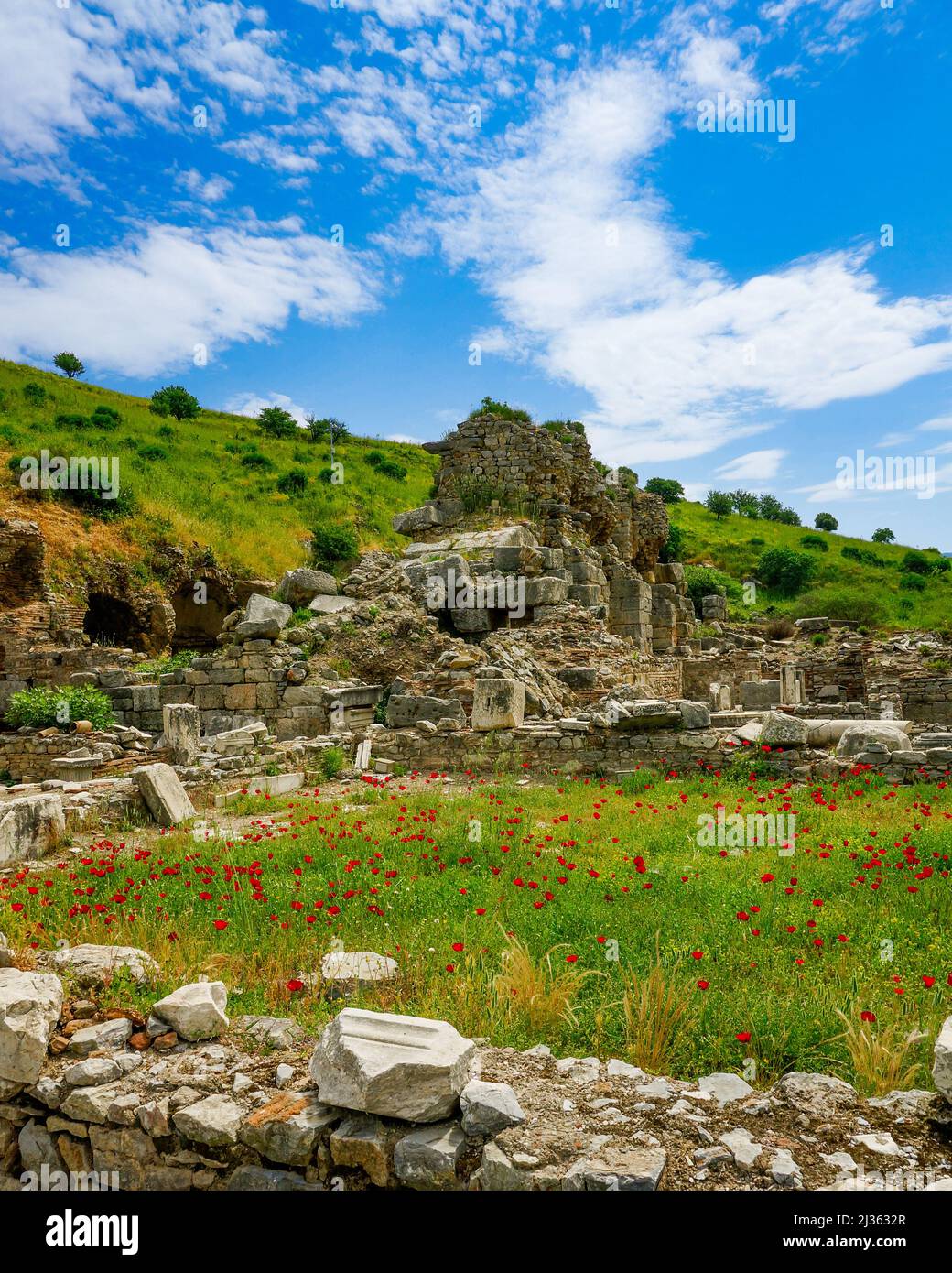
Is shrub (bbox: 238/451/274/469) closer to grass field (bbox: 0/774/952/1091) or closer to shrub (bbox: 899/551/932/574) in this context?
grass field (bbox: 0/774/952/1091)

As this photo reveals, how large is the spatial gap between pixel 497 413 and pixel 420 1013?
21.0 m

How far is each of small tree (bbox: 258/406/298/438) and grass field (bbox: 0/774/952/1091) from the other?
131 ft

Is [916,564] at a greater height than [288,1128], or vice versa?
[916,564]

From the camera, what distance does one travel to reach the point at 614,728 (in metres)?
A: 11.3

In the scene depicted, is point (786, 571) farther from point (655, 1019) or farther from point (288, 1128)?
point (288, 1128)

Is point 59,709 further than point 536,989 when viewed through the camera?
Yes

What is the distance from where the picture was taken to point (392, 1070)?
2.80m

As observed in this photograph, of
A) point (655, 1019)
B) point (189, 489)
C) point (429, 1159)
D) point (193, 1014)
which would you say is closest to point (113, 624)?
point (189, 489)

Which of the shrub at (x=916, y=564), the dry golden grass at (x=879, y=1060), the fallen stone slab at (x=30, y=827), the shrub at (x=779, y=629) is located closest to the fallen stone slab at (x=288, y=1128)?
the dry golden grass at (x=879, y=1060)

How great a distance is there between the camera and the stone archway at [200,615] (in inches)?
918

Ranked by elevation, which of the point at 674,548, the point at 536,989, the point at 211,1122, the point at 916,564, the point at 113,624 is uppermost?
the point at 674,548

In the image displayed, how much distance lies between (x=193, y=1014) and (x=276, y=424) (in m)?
45.5

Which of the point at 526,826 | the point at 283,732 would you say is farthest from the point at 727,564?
the point at 526,826

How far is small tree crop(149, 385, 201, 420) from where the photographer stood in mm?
44188
